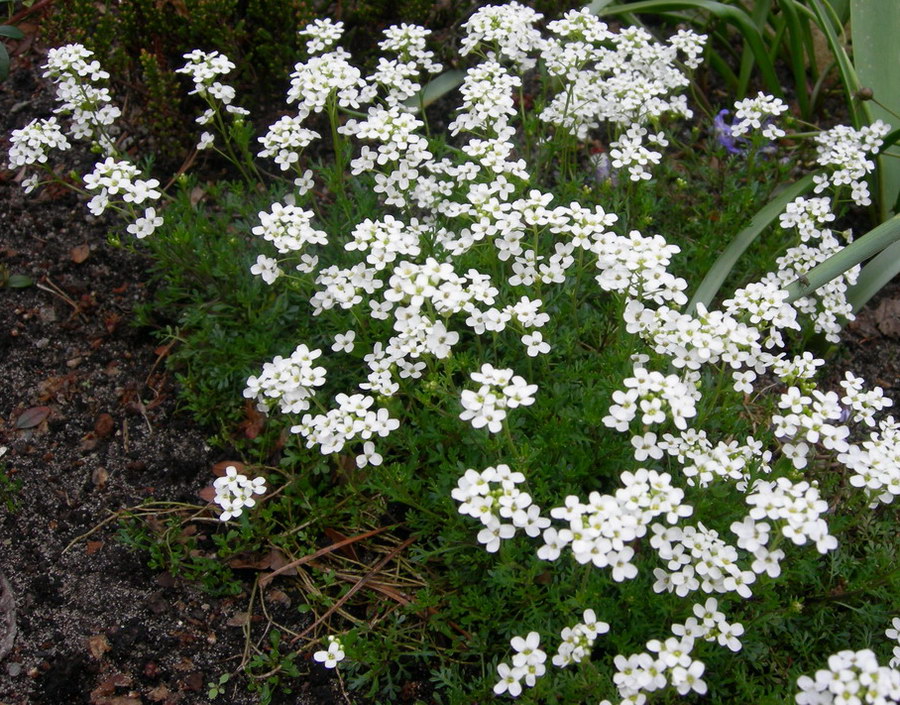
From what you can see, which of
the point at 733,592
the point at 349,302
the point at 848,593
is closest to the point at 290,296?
the point at 349,302

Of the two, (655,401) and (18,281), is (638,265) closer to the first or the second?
(655,401)

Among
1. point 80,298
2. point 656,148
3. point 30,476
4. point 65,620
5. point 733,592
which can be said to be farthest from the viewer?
point 656,148

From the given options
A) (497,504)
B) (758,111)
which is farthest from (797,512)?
(758,111)

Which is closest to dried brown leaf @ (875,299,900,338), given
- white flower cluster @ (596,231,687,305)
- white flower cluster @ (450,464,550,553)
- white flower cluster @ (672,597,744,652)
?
white flower cluster @ (596,231,687,305)

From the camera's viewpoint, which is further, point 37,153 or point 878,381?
point 878,381

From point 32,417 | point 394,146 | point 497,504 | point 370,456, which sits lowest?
point 32,417

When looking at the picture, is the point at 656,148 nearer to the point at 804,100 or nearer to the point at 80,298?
the point at 804,100
